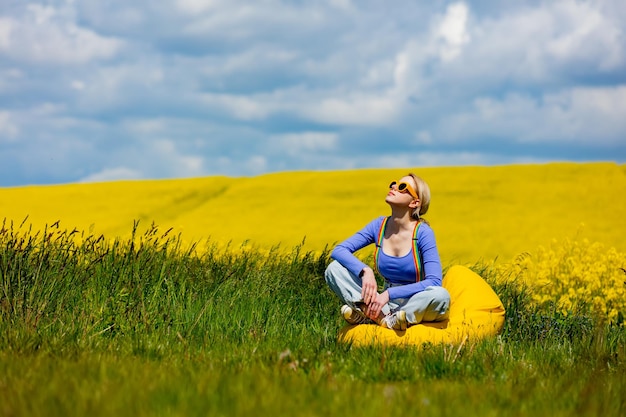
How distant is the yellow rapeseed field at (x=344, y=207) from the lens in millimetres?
18844

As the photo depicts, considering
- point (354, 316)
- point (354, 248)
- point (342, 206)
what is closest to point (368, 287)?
point (354, 316)

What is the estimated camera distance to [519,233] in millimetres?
18969

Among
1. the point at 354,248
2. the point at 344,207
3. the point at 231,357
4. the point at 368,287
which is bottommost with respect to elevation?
the point at 231,357

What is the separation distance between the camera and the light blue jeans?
6094 millimetres

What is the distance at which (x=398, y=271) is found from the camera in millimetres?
6371

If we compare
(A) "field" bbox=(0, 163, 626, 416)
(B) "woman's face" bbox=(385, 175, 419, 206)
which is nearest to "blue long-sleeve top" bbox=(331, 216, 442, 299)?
(B) "woman's face" bbox=(385, 175, 419, 206)

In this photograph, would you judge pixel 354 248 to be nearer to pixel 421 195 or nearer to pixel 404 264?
pixel 404 264

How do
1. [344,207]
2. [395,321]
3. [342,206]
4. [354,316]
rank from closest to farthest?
1. [395,321]
2. [354,316]
3. [344,207]
4. [342,206]

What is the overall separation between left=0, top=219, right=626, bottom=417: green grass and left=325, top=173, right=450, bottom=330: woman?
0.55 meters

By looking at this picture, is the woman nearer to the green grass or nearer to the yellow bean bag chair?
the yellow bean bag chair

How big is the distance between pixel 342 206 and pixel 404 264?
630 inches

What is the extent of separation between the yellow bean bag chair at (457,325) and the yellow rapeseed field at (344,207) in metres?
9.40

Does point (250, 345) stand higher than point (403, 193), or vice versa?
point (403, 193)

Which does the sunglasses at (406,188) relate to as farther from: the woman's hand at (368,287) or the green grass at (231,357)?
the green grass at (231,357)
